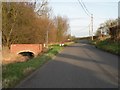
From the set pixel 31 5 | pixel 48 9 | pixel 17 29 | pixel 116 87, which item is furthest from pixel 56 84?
pixel 48 9

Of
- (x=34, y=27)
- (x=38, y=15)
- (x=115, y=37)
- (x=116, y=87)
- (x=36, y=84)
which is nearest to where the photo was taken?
(x=116, y=87)

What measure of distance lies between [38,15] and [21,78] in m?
41.1

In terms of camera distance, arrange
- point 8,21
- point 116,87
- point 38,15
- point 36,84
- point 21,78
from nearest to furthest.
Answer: point 116,87 < point 36,84 < point 21,78 < point 8,21 < point 38,15

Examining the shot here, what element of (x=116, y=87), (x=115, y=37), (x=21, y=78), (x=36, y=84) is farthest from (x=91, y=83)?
(x=115, y=37)

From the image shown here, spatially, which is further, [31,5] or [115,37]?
[31,5]

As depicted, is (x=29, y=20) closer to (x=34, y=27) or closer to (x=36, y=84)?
(x=34, y=27)

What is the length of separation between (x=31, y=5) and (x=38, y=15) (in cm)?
348

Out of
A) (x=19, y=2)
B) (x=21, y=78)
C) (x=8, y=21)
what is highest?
(x=19, y=2)

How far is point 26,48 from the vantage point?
47656 millimetres

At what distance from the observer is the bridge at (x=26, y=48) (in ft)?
154

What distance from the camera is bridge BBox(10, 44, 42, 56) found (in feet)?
154

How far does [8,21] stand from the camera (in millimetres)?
46625

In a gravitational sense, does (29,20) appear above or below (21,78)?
above

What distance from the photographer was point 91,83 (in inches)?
464
